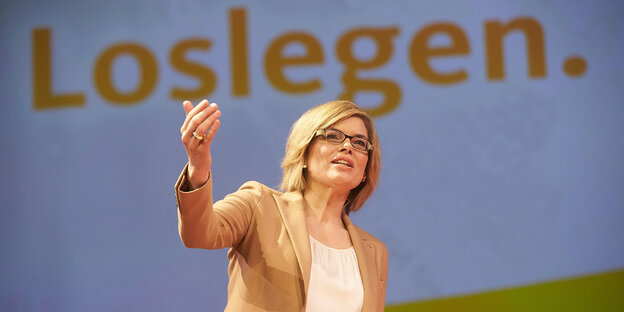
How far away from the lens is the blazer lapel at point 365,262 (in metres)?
2.01

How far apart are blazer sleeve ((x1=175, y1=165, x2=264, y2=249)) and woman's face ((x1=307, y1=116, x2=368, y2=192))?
11.3 inches

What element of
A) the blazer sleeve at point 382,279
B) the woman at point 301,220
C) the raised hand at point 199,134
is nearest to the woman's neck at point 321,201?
the woman at point 301,220

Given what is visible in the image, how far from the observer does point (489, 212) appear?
364 centimetres

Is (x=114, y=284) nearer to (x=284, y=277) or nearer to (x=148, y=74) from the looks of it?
(x=148, y=74)

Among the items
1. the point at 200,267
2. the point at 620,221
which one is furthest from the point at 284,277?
the point at 620,221

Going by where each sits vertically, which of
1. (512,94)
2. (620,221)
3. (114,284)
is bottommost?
(114,284)

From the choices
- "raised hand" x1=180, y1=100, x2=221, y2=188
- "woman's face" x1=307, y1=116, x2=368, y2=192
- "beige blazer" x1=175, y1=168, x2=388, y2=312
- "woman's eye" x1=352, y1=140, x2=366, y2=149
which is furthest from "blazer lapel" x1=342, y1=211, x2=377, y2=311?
"raised hand" x1=180, y1=100, x2=221, y2=188

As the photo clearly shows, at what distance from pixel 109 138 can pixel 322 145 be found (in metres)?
1.88

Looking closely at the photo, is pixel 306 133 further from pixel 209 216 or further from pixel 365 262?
pixel 209 216

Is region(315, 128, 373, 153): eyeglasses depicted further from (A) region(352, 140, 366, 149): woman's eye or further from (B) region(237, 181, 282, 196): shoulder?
(B) region(237, 181, 282, 196): shoulder

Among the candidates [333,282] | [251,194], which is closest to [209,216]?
[251,194]

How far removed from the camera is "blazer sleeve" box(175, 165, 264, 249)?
5.18 ft

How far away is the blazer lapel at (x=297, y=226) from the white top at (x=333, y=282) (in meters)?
0.07

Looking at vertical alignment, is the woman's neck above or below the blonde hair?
below
